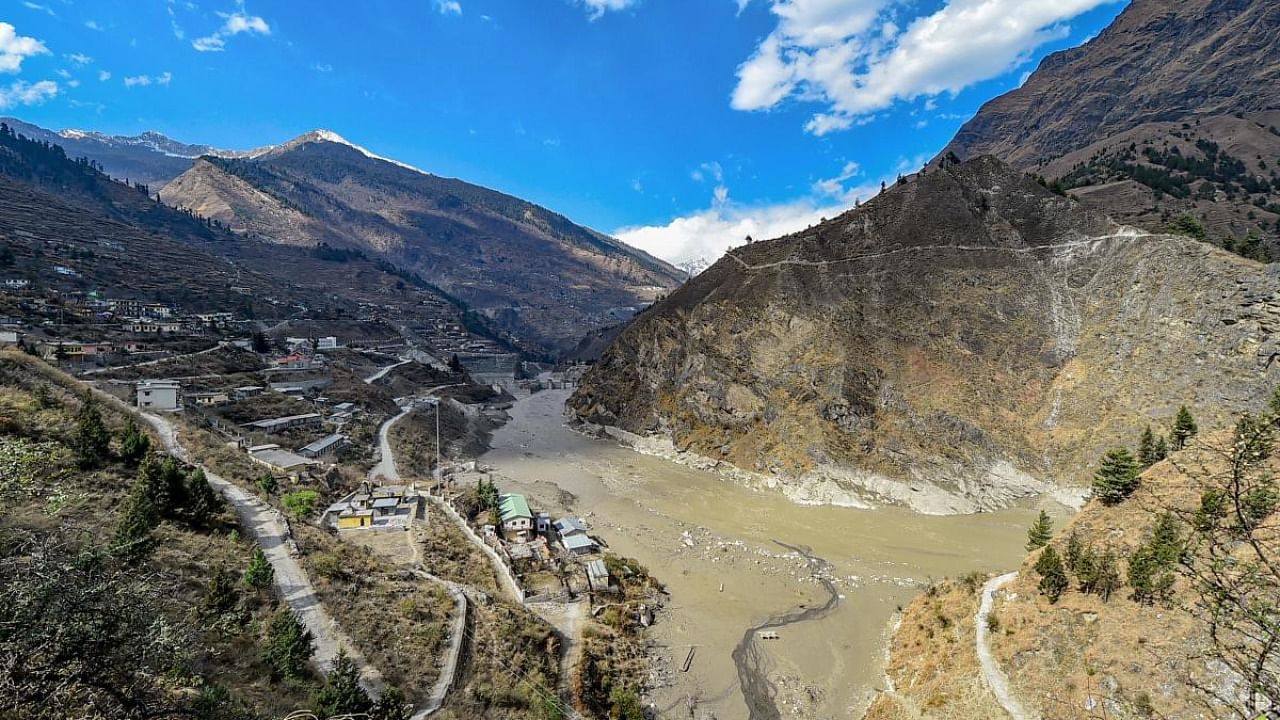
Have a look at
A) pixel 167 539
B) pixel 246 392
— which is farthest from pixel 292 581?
pixel 246 392

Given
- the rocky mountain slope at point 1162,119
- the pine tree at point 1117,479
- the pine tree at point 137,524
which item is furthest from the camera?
the rocky mountain slope at point 1162,119

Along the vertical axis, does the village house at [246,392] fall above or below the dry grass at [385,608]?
above

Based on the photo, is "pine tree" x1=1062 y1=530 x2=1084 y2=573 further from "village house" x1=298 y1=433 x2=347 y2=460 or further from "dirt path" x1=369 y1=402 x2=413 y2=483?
"village house" x1=298 y1=433 x2=347 y2=460

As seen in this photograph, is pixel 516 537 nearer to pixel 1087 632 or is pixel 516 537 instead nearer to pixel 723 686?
pixel 723 686

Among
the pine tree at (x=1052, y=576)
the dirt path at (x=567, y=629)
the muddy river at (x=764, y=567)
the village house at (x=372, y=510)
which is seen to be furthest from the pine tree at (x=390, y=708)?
the pine tree at (x=1052, y=576)

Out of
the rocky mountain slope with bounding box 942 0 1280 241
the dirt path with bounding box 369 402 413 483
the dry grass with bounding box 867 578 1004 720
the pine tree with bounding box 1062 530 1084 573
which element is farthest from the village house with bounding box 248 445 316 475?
the rocky mountain slope with bounding box 942 0 1280 241

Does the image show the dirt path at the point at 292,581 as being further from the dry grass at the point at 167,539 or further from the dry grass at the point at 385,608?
the dry grass at the point at 167,539
